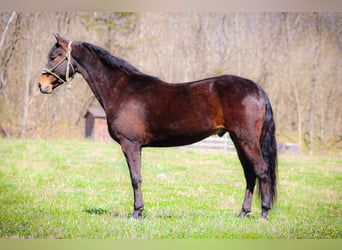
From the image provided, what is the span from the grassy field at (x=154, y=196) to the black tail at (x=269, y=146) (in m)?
0.37

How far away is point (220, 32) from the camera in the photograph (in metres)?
5.71

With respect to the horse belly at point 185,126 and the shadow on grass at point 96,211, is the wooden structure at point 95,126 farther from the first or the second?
the horse belly at point 185,126

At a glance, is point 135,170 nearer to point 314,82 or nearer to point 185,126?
point 185,126

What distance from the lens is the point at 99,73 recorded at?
328cm

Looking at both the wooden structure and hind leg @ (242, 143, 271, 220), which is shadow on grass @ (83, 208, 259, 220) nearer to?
hind leg @ (242, 143, 271, 220)

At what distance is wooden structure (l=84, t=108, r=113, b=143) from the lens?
9383 millimetres

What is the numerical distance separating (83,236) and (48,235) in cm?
37

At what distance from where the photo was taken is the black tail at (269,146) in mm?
3012

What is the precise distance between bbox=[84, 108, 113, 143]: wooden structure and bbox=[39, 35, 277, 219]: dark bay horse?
20.0ft

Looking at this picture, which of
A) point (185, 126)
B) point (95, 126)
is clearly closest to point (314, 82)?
point (185, 126)

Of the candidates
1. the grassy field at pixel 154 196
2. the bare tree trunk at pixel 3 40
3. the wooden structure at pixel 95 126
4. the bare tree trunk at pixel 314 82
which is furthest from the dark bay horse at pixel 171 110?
the wooden structure at pixel 95 126

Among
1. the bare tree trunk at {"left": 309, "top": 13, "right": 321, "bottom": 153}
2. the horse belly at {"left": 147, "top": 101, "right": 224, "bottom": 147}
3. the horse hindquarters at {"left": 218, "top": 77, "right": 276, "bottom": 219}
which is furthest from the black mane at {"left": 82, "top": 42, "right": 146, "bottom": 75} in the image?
the bare tree trunk at {"left": 309, "top": 13, "right": 321, "bottom": 153}

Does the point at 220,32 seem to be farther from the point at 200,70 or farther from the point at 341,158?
the point at 341,158

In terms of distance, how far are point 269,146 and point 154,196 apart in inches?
74.7
